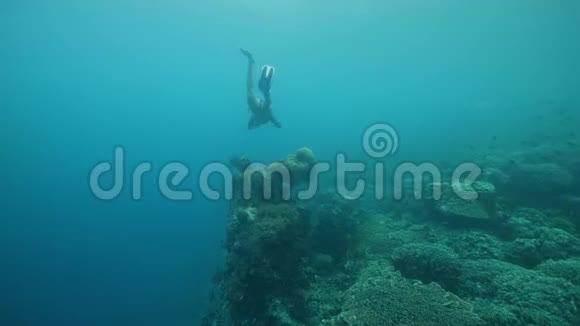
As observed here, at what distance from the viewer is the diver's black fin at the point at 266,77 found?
39.3 ft

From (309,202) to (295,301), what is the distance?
739cm

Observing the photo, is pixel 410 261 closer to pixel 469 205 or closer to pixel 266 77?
pixel 469 205

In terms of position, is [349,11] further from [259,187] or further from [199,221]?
[259,187]

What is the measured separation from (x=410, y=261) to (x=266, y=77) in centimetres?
836

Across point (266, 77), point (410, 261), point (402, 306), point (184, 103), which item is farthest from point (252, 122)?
point (184, 103)

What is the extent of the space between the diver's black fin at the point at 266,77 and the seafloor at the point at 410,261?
3.65 m

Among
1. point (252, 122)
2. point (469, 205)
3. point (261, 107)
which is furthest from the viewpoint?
point (252, 122)

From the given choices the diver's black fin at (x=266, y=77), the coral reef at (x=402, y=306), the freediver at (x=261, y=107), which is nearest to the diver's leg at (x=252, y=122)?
the freediver at (x=261, y=107)

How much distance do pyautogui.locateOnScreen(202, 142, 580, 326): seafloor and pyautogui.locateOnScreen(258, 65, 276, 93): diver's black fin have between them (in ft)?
12.0

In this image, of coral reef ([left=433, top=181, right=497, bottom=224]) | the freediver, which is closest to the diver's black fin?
the freediver

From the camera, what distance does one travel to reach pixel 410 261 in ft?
23.6
